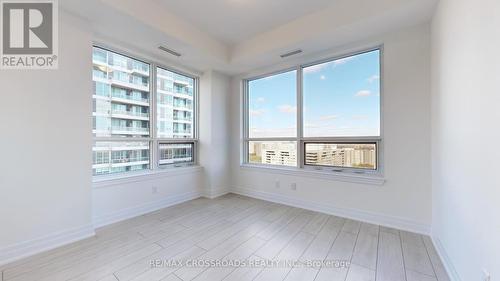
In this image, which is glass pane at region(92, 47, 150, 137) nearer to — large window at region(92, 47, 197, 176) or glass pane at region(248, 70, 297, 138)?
large window at region(92, 47, 197, 176)

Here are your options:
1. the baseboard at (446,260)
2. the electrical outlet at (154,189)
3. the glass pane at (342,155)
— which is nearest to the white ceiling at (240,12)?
the glass pane at (342,155)

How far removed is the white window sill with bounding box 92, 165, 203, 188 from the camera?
2.68m

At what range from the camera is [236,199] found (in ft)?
12.6

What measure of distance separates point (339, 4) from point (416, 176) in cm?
231

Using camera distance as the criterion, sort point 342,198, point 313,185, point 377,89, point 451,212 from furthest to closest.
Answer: point 313,185 → point 342,198 → point 377,89 → point 451,212

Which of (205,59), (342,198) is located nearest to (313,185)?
(342,198)

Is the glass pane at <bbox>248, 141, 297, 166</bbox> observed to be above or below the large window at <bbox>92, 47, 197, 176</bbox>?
below

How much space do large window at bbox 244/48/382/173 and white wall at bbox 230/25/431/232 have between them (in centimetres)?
18

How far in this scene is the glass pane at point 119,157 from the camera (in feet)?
9.27

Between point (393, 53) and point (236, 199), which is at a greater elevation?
point (393, 53)

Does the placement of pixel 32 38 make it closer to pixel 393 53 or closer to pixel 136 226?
pixel 136 226

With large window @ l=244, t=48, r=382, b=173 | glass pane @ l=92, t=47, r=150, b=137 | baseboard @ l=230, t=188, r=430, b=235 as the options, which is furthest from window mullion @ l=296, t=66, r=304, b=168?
glass pane @ l=92, t=47, r=150, b=137

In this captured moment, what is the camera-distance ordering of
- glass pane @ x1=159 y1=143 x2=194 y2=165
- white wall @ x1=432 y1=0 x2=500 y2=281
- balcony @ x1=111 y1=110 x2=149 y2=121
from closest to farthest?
white wall @ x1=432 y1=0 x2=500 y2=281, balcony @ x1=111 y1=110 x2=149 y2=121, glass pane @ x1=159 y1=143 x2=194 y2=165

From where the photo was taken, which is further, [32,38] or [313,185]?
[313,185]
